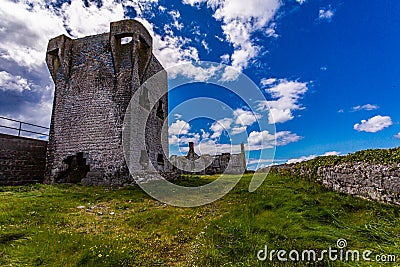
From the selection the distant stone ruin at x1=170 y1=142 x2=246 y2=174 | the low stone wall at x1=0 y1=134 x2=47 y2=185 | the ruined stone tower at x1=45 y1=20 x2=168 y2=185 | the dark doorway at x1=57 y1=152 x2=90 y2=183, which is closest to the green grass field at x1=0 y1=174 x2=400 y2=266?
the ruined stone tower at x1=45 y1=20 x2=168 y2=185

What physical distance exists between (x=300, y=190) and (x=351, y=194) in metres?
2.18

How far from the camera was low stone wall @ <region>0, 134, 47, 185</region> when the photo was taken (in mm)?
14344

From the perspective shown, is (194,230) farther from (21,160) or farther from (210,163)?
(210,163)

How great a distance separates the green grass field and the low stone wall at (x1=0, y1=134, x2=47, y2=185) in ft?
18.2

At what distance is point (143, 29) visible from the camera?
1568 cm

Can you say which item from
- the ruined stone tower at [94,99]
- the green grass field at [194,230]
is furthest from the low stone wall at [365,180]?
the ruined stone tower at [94,99]

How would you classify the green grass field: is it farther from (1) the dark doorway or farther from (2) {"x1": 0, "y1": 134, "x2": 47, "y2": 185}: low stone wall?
(2) {"x1": 0, "y1": 134, "x2": 47, "y2": 185}: low stone wall

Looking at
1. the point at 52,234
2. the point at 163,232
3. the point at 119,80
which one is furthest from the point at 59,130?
the point at 163,232

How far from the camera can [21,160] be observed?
1516 centimetres

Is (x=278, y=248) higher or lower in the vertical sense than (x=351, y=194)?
lower

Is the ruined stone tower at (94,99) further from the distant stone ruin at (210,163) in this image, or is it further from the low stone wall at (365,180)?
the distant stone ruin at (210,163)

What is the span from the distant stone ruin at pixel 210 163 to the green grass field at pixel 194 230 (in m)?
21.7

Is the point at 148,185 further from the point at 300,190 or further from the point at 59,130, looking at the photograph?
the point at 300,190

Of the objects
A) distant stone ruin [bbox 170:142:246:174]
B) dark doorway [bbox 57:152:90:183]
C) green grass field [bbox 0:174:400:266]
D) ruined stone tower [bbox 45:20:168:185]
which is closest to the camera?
green grass field [bbox 0:174:400:266]
